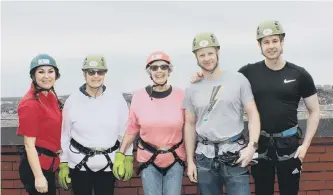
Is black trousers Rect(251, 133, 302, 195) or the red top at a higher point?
the red top

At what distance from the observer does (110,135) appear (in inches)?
191

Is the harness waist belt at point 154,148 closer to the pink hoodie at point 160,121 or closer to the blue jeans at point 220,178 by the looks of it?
the pink hoodie at point 160,121

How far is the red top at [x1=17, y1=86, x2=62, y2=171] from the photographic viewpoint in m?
4.57

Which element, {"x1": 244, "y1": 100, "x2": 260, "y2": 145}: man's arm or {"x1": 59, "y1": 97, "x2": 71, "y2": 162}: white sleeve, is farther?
{"x1": 59, "y1": 97, "x2": 71, "y2": 162}: white sleeve

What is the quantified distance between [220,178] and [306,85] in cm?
124

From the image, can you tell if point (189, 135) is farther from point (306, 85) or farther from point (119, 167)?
point (306, 85)

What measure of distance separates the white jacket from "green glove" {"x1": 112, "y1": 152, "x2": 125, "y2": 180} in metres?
0.08

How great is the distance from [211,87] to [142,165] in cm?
106

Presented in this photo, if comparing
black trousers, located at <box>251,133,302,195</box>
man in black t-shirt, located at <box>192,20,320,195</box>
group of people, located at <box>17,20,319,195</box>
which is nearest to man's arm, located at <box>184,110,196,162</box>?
group of people, located at <box>17,20,319,195</box>

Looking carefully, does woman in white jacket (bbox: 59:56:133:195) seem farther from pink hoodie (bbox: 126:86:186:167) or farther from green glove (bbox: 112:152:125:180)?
pink hoodie (bbox: 126:86:186:167)

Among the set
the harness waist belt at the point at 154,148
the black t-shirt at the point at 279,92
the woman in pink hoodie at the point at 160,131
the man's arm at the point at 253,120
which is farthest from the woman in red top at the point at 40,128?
the black t-shirt at the point at 279,92

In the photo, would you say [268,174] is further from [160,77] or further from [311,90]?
[160,77]

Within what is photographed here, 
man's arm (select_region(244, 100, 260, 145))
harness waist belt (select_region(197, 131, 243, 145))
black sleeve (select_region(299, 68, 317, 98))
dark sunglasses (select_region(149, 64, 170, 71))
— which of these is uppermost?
dark sunglasses (select_region(149, 64, 170, 71))

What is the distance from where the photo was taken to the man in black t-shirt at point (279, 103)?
15.3 feet
